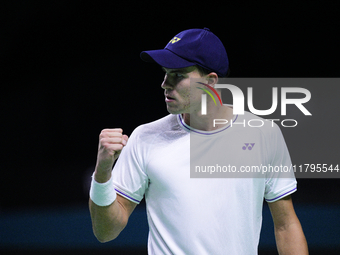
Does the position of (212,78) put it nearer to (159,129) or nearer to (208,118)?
(208,118)

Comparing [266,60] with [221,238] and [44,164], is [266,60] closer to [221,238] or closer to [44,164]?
[44,164]

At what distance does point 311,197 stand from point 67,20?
9.15 feet

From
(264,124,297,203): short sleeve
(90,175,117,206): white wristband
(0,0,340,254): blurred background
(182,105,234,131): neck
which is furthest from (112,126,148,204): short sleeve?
(0,0,340,254): blurred background

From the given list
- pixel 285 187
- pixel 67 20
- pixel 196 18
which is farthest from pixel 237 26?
pixel 285 187

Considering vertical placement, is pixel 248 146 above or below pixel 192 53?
below

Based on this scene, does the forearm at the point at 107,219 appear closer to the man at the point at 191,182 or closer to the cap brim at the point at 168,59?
the man at the point at 191,182

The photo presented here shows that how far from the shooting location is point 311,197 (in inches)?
143

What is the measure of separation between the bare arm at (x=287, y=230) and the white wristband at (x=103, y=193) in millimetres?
639

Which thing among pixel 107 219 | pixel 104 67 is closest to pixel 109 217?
pixel 107 219

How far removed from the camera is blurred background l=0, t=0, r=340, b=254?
12.0 ft

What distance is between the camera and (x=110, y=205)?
54.8 inches

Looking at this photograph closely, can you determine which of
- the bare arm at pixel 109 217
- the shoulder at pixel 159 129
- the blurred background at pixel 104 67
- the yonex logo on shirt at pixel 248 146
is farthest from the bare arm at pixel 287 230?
the blurred background at pixel 104 67

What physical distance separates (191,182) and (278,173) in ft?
1.17

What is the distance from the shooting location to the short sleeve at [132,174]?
4.85 ft
